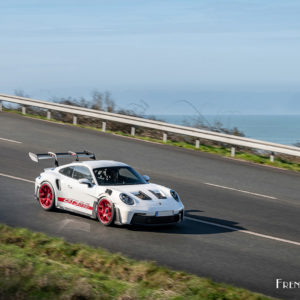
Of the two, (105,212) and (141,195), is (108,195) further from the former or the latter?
(141,195)

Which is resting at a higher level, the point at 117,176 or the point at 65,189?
the point at 117,176

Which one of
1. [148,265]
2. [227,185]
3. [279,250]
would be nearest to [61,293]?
[148,265]

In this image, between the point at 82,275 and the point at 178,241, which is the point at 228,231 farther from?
the point at 82,275

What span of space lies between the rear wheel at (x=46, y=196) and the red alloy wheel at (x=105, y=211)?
1523mm

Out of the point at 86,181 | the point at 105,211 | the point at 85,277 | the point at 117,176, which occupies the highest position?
the point at 117,176

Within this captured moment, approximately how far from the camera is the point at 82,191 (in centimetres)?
1354

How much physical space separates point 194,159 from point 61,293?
14.1 metres

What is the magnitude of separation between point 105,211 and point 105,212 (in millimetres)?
23

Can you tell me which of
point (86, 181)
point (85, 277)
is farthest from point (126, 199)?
point (85, 277)

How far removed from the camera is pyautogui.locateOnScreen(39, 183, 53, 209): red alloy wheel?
14.3 meters

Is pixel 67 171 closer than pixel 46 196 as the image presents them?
Yes

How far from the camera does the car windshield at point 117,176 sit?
1366 cm

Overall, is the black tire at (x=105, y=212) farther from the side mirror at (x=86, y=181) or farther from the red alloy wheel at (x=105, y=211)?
the side mirror at (x=86, y=181)

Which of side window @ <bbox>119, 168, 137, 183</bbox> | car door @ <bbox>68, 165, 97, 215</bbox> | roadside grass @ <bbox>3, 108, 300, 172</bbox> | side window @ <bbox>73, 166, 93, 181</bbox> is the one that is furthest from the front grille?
roadside grass @ <bbox>3, 108, 300, 172</bbox>
